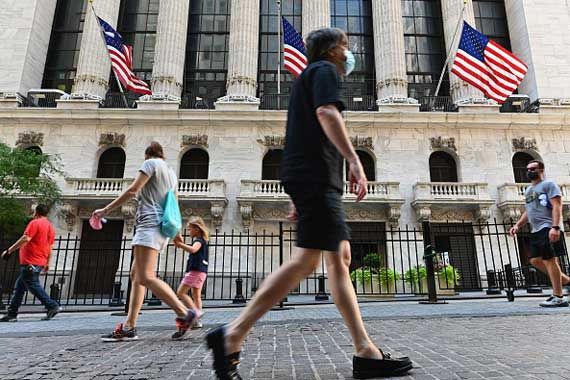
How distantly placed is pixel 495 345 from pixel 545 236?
11.9 ft

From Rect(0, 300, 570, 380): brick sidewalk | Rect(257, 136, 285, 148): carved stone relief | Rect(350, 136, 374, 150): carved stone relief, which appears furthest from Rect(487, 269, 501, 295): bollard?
Rect(257, 136, 285, 148): carved stone relief

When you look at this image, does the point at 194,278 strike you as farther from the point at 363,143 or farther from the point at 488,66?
the point at 363,143

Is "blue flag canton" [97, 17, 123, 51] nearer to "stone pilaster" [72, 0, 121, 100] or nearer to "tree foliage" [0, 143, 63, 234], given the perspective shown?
"stone pilaster" [72, 0, 121, 100]

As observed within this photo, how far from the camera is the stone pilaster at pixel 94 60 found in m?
20.5

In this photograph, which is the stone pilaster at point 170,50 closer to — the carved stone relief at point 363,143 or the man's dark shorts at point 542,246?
the carved stone relief at point 363,143

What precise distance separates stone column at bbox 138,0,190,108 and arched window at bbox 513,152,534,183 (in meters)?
18.2

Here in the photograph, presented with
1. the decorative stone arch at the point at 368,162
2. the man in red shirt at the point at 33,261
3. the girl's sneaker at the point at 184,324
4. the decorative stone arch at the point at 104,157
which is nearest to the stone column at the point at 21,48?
the decorative stone arch at the point at 104,157

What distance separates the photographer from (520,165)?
19984mm

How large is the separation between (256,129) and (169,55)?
21.7 ft

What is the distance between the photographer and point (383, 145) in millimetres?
19859

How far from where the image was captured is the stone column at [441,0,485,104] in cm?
2059

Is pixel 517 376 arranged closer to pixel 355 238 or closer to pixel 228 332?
pixel 228 332

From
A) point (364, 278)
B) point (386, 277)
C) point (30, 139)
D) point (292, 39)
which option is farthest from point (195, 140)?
point (386, 277)

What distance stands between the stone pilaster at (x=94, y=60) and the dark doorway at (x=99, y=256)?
7.11 meters
